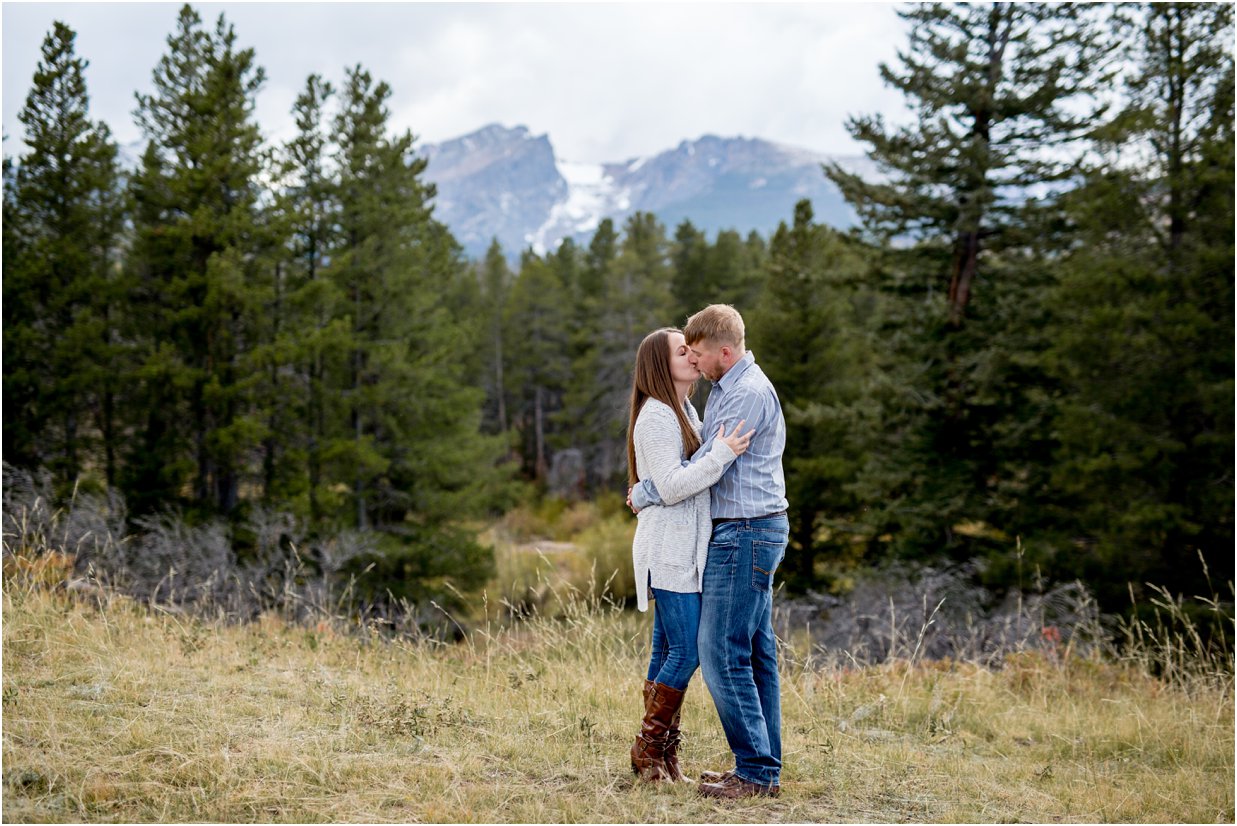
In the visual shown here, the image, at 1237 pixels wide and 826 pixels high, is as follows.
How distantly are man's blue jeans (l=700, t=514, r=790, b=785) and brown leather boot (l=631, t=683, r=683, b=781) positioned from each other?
201 mm

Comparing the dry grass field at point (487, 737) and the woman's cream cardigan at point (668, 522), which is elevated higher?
the woman's cream cardigan at point (668, 522)

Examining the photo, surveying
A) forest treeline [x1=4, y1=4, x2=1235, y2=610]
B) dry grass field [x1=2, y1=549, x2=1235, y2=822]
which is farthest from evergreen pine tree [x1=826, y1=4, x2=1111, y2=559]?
dry grass field [x1=2, y1=549, x2=1235, y2=822]

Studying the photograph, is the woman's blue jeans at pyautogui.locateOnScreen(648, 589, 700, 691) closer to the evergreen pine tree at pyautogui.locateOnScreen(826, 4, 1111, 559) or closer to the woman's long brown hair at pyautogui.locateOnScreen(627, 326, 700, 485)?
the woman's long brown hair at pyautogui.locateOnScreen(627, 326, 700, 485)

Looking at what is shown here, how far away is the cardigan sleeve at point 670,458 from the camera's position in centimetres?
360

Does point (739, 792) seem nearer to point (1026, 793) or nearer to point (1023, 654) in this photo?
point (1026, 793)

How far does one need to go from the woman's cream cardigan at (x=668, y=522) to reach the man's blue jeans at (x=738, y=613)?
0.25 ft

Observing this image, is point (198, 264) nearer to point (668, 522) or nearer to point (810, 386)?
point (810, 386)

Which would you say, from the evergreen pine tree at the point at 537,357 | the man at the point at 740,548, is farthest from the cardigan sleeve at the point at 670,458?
the evergreen pine tree at the point at 537,357

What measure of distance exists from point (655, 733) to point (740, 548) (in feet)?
3.18

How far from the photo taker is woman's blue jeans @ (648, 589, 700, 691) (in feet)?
12.4

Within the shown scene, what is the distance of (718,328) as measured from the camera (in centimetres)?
383

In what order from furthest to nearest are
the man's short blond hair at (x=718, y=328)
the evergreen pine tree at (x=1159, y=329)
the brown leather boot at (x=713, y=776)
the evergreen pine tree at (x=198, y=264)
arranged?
the evergreen pine tree at (x=198, y=264), the evergreen pine tree at (x=1159, y=329), the brown leather boot at (x=713, y=776), the man's short blond hair at (x=718, y=328)

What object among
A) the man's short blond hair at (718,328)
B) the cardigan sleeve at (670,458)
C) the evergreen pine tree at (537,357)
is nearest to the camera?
the cardigan sleeve at (670,458)

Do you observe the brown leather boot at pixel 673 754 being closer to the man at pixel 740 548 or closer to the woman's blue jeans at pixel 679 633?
the man at pixel 740 548
